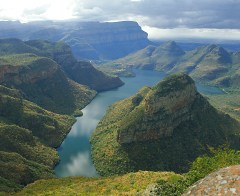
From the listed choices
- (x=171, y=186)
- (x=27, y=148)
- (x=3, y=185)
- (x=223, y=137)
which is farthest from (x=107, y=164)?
(x=171, y=186)

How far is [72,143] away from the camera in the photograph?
198500 mm

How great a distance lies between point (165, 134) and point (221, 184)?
15099cm

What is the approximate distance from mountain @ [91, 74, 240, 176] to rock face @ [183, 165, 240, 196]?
130292mm

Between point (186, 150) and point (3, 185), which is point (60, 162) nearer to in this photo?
point (3, 185)

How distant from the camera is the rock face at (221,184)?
2562 centimetres

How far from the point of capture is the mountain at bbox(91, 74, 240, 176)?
532ft

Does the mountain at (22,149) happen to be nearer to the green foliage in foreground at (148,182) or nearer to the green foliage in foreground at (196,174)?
the green foliage in foreground at (148,182)

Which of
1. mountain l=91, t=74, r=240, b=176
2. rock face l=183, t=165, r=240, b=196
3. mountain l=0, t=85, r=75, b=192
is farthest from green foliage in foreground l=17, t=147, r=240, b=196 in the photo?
mountain l=91, t=74, r=240, b=176

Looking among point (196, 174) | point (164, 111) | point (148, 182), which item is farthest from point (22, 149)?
point (196, 174)

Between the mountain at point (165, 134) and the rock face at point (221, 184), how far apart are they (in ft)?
427

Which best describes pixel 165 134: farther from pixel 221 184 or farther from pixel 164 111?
pixel 221 184

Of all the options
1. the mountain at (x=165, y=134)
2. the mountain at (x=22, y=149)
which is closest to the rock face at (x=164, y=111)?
the mountain at (x=165, y=134)

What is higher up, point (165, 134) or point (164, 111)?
point (164, 111)

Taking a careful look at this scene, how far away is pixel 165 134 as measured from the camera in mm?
176125
